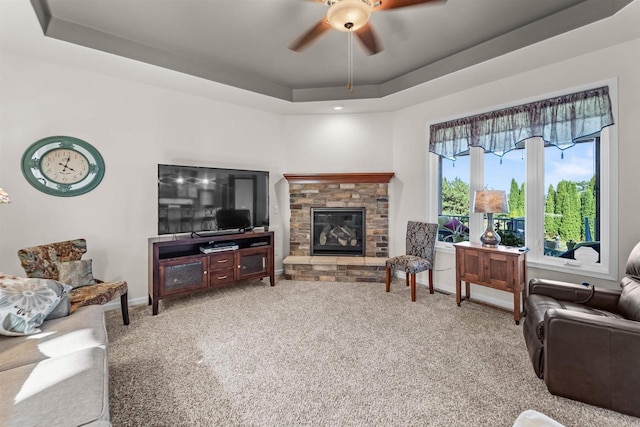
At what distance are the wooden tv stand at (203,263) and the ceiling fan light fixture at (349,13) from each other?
276 centimetres

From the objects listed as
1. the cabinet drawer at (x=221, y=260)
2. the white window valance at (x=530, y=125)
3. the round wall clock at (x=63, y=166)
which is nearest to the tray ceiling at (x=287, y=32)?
the white window valance at (x=530, y=125)

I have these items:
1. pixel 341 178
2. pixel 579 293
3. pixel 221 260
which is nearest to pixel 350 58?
pixel 341 178

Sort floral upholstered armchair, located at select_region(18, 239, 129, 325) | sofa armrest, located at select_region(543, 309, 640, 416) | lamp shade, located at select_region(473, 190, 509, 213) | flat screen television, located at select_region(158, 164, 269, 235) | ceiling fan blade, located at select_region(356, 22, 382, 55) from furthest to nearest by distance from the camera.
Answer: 1. flat screen television, located at select_region(158, 164, 269, 235)
2. lamp shade, located at select_region(473, 190, 509, 213)
3. floral upholstered armchair, located at select_region(18, 239, 129, 325)
4. ceiling fan blade, located at select_region(356, 22, 382, 55)
5. sofa armrest, located at select_region(543, 309, 640, 416)

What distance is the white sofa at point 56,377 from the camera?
3.47 ft

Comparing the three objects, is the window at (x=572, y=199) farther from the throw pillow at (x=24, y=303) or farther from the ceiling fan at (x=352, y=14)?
the throw pillow at (x=24, y=303)

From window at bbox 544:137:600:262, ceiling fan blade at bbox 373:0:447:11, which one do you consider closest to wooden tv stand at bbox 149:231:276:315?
ceiling fan blade at bbox 373:0:447:11

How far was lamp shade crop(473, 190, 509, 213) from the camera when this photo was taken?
3133 millimetres

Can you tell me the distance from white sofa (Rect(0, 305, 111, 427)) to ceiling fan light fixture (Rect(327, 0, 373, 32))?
2.45m

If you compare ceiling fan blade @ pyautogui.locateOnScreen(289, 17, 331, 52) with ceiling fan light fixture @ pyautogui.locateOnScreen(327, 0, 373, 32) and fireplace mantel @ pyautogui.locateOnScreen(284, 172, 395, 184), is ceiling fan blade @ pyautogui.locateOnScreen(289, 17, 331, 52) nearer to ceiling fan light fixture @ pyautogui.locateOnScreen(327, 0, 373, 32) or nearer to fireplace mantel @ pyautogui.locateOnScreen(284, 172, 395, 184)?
ceiling fan light fixture @ pyautogui.locateOnScreen(327, 0, 373, 32)

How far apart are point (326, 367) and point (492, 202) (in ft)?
8.16

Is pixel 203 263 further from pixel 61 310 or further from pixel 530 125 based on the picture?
pixel 530 125

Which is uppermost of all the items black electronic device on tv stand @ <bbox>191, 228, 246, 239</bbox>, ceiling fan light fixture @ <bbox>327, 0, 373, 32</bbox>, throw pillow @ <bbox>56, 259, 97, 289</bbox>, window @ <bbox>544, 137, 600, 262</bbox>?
ceiling fan light fixture @ <bbox>327, 0, 373, 32</bbox>

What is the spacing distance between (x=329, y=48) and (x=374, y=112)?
5.66 feet

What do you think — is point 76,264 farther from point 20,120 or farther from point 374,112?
point 374,112
